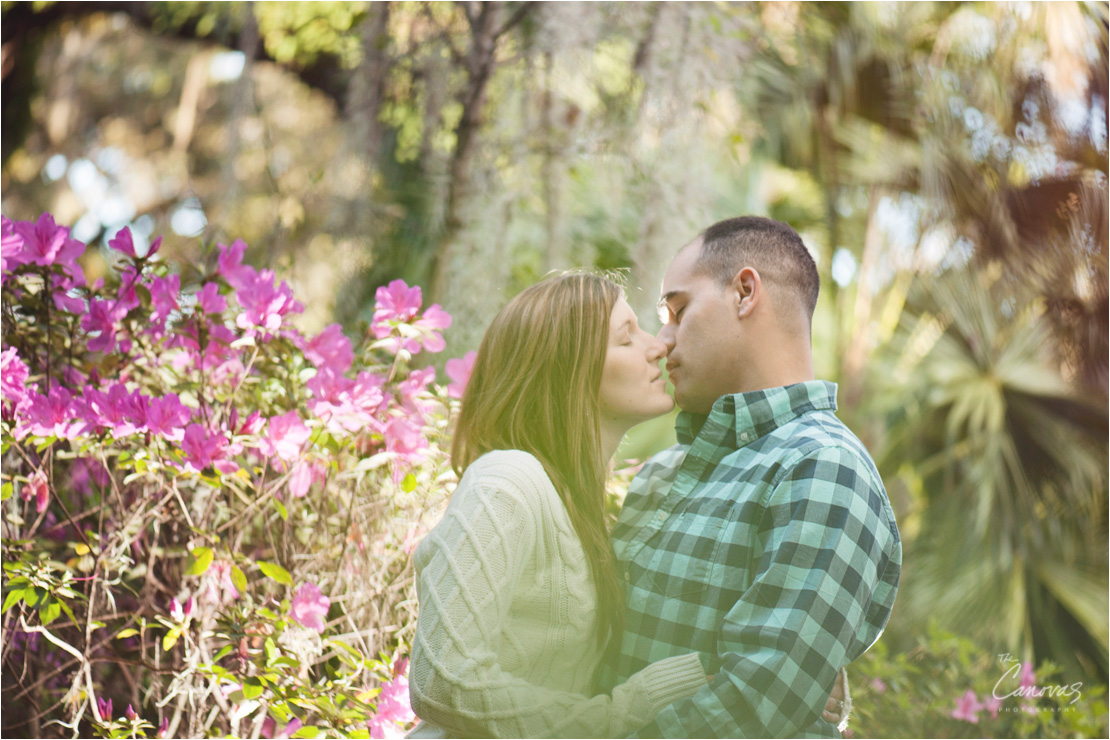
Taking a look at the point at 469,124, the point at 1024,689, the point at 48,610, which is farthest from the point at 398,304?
the point at 1024,689

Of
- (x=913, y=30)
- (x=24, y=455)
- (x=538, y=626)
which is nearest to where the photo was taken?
(x=538, y=626)

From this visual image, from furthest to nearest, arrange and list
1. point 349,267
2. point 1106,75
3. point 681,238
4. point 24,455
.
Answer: point 1106,75, point 349,267, point 681,238, point 24,455

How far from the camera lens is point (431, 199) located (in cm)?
343

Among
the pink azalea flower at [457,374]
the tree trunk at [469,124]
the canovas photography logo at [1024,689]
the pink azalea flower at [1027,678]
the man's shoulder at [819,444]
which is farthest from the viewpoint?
the tree trunk at [469,124]

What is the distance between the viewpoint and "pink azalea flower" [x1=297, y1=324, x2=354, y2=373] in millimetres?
1932

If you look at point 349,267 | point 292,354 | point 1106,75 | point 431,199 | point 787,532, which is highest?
point 1106,75

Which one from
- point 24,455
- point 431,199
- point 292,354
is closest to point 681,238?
point 431,199

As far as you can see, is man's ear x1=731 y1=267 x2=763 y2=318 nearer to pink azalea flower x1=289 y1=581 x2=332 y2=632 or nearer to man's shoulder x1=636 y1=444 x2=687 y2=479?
man's shoulder x1=636 y1=444 x2=687 y2=479

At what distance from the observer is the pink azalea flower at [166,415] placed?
5.52 ft

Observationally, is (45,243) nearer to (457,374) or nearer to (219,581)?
(219,581)

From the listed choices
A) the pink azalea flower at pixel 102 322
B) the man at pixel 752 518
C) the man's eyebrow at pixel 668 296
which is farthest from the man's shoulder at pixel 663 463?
the pink azalea flower at pixel 102 322

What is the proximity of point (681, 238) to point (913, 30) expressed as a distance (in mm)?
2727

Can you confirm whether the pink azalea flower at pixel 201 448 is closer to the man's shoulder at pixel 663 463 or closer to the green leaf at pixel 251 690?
the green leaf at pixel 251 690

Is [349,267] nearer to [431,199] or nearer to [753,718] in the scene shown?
[431,199]
